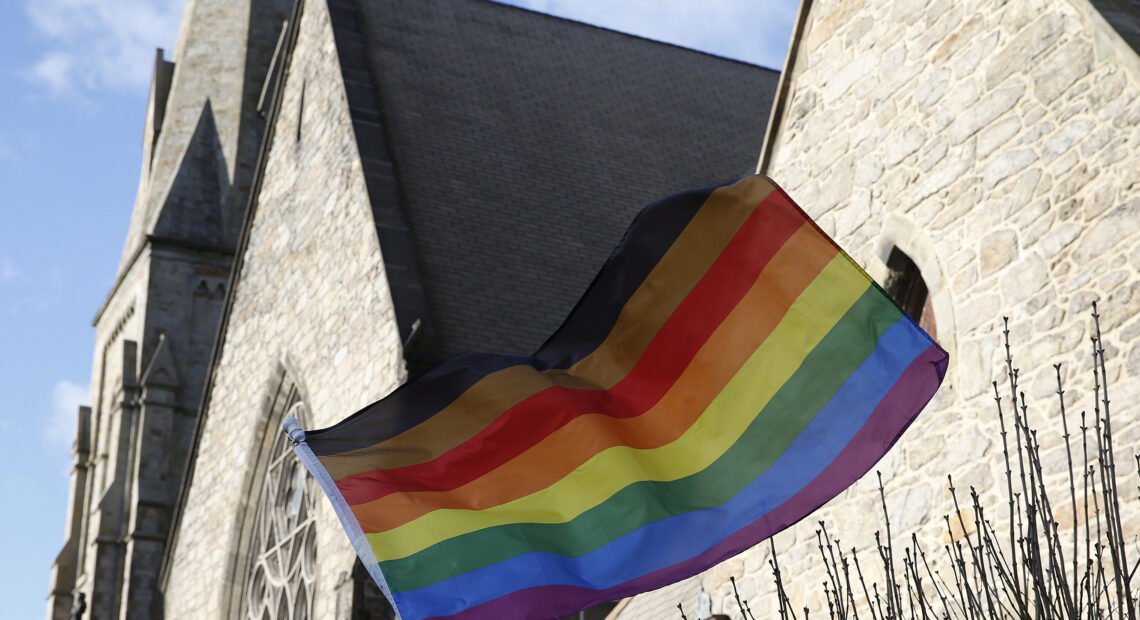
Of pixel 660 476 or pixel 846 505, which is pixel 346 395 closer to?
pixel 846 505

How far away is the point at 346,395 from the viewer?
13.7m

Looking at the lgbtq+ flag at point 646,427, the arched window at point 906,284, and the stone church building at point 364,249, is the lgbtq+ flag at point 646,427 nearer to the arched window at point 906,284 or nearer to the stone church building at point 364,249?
the arched window at point 906,284

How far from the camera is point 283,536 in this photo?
610 inches

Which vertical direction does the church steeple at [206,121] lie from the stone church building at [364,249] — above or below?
above

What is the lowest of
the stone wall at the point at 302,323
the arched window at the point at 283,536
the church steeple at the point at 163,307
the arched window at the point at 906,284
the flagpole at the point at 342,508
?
the flagpole at the point at 342,508

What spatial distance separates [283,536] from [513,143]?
16.9ft

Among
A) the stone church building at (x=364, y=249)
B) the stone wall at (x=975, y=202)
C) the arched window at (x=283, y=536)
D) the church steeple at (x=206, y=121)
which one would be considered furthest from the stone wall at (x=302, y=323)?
the church steeple at (x=206, y=121)

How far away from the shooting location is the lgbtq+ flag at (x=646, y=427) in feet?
17.6

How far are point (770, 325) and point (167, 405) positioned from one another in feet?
62.8

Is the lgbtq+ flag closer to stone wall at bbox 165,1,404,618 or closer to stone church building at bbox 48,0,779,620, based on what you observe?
stone church building at bbox 48,0,779,620

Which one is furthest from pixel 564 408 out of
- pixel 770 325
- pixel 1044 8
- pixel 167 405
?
pixel 167 405

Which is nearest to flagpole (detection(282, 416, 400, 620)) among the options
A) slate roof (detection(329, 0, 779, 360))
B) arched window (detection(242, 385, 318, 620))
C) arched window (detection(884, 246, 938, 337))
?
arched window (detection(884, 246, 938, 337))

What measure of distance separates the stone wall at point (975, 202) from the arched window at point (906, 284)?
3.1 inches

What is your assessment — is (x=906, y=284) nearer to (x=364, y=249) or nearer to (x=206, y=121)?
(x=364, y=249)
